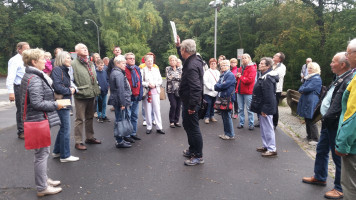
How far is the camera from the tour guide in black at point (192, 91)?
15.2 feet

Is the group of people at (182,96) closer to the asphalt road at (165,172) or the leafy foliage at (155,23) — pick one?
the asphalt road at (165,172)

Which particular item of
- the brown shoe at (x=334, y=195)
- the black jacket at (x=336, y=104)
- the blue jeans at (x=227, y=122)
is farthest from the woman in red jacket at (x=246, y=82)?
the black jacket at (x=336, y=104)

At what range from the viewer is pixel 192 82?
463 cm

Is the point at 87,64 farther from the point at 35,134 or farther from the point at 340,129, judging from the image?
the point at 340,129

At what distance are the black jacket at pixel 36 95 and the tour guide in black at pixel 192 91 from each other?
2120 millimetres

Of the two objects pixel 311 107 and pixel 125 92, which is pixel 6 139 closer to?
pixel 125 92

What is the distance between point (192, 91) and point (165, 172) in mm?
1427

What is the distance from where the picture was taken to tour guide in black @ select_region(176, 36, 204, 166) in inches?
182

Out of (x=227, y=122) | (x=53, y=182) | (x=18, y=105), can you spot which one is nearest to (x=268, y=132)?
(x=227, y=122)

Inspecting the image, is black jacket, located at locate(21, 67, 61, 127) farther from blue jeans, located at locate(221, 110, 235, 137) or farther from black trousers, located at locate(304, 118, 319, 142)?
black trousers, located at locate(304, 118, 319, 142)

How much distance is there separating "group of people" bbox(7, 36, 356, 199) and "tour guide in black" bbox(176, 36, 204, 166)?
0.02 meters

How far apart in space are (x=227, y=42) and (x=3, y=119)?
A: 117 ft

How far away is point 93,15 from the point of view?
167 feet

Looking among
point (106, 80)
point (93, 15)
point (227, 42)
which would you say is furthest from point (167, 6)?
point (106, 80)
